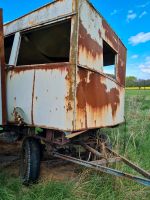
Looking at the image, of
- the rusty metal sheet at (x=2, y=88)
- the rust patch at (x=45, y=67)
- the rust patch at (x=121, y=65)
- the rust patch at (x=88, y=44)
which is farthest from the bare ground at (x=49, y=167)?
the rust patch at (x=88, y=44)

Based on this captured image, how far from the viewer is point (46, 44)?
6.12 m

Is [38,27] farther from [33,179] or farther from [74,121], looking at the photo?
[33,179]

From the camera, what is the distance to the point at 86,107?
4.25m

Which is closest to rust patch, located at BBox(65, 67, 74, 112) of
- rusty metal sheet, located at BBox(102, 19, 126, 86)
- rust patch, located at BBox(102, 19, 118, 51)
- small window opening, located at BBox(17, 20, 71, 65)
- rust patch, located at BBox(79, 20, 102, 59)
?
rust patch, located at BBox(79, 20, 102, 59)

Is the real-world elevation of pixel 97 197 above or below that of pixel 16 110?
below

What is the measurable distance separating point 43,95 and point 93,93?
812 mm

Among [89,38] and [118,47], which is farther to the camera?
[118,47]

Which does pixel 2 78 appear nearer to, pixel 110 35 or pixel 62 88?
→ pixel 62 88

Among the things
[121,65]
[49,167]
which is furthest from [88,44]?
[49,167]

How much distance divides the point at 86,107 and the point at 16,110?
134cm

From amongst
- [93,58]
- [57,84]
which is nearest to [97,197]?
[57,84]

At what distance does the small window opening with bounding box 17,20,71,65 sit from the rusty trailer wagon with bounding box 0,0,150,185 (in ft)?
0.07

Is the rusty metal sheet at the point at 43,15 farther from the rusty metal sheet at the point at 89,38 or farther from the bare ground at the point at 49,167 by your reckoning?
the bare ground at the point at 49,167

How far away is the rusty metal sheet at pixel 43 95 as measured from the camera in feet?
13.2
